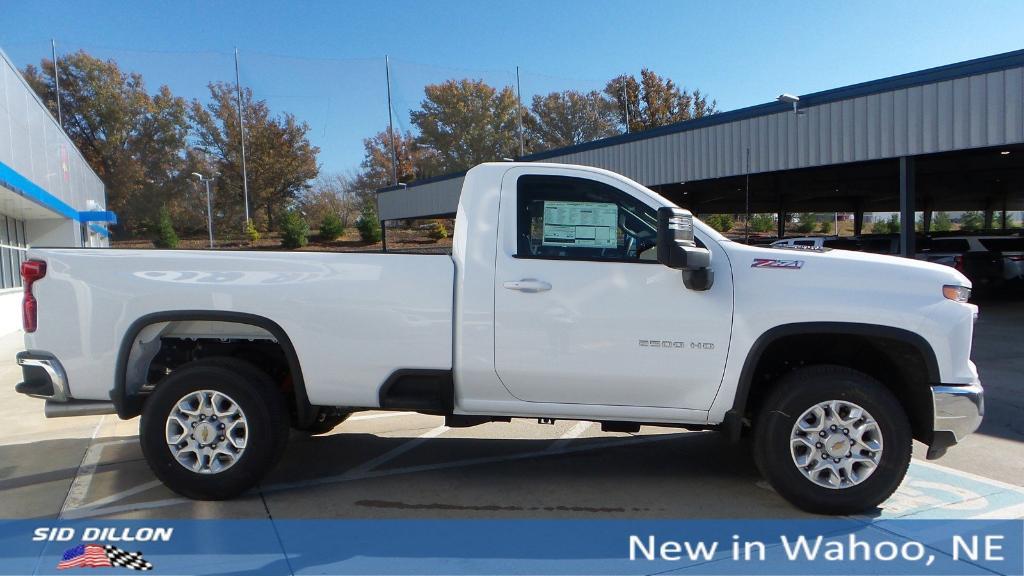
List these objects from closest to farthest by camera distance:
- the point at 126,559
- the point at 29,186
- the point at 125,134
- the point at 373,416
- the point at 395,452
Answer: the point at 126,559, the point at 395,452, the point at 373,416, the point at 29,186, the point at 125,134

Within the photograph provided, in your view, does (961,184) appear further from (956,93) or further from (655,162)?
(956,93)

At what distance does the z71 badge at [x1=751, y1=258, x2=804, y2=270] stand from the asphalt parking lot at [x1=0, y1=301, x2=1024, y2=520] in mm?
1505

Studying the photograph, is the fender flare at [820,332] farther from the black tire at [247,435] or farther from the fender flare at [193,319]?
the black tire at [247,435]

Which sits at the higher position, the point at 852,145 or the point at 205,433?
the point at 852,145

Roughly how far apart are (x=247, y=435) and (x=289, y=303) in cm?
86

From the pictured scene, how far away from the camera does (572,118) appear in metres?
60.3

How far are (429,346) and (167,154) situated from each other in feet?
183

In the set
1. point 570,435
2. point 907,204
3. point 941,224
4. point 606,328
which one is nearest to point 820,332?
point 606,328

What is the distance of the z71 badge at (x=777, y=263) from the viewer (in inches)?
164

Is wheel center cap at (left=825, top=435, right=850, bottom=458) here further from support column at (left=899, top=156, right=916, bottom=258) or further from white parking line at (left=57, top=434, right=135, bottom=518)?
support column at (left=899, top=156, right=916, bottom=258)

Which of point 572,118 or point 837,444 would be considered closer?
point 837,444

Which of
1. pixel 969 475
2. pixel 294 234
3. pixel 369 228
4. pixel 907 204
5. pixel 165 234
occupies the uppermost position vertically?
pixel 369 228

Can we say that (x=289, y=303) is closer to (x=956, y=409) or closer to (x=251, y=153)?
(x=956, y=409)

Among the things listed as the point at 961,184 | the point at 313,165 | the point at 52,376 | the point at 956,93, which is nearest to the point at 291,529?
the point at 52,376
